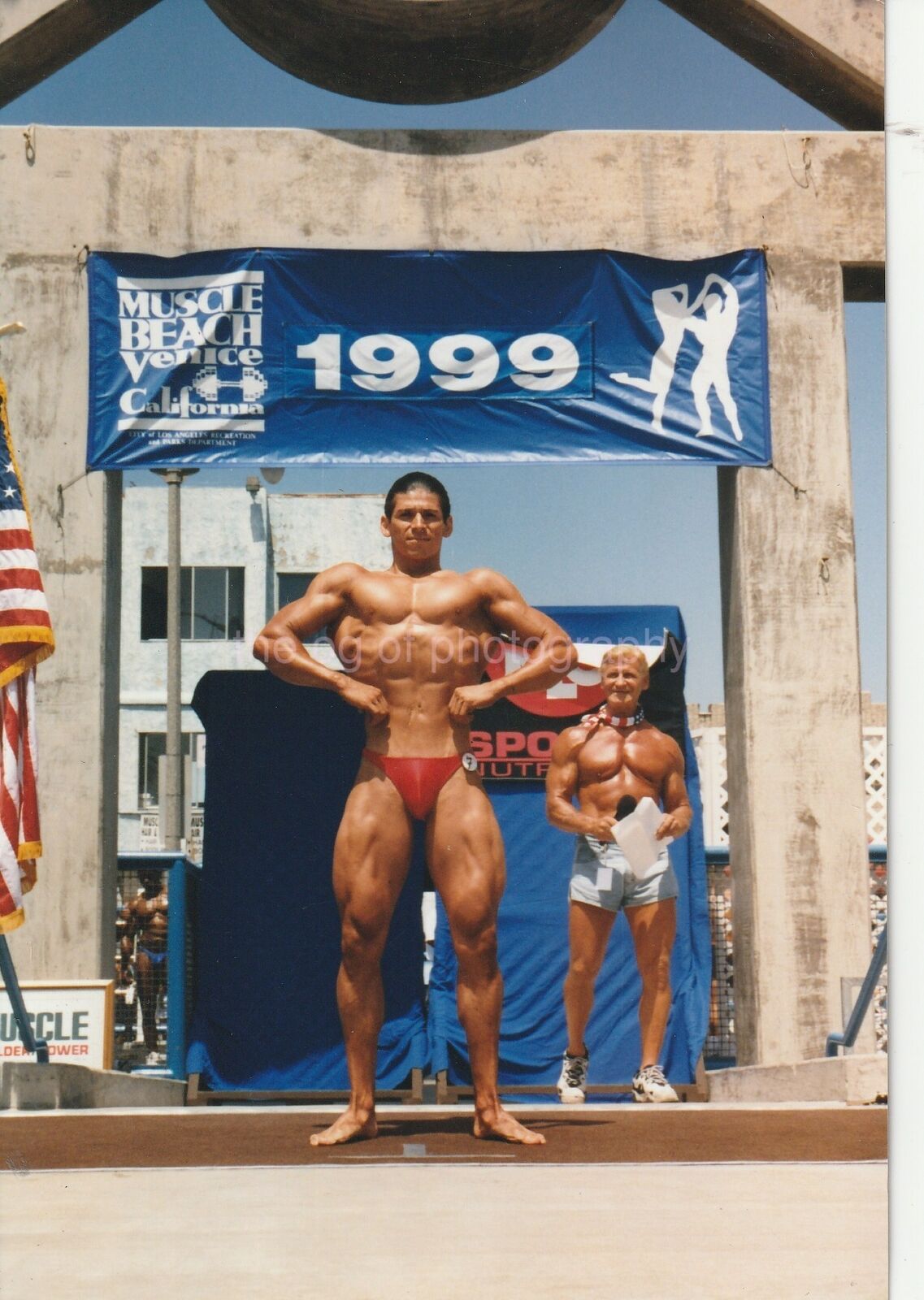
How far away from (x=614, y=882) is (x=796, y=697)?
169cm

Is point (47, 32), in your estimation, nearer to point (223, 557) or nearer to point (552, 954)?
point (552, 954)

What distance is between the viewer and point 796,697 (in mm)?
9508

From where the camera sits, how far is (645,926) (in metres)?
8.69

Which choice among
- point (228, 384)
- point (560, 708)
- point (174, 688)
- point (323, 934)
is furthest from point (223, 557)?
point (228, 384)

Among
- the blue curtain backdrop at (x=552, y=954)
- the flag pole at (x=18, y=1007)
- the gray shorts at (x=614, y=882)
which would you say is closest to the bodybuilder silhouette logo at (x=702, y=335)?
the blue curtain backdrop at (x=552, y=954)

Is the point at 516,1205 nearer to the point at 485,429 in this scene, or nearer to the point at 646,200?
the point at 485,429

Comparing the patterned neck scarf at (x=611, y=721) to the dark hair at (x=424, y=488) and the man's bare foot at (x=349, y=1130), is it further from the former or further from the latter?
the man's bare foot at (x=349, y=1130)

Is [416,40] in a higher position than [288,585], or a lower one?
higher

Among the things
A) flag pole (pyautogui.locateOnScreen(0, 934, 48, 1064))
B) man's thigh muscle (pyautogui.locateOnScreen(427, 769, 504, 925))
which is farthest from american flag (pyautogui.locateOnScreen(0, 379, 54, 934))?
man's thigh muscle (pyautogui.locateOnScreen(427, 769, 504, 925))

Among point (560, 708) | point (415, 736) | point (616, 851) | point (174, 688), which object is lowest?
point (616, 851)

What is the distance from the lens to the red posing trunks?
555cm

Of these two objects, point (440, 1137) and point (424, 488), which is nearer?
point (440, 1137)

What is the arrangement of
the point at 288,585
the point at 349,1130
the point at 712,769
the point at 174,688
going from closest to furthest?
the point at 349,1130 → the point at 174,688 → the point at 712,769 → the point at 288,585

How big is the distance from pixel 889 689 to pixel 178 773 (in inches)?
691
